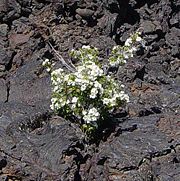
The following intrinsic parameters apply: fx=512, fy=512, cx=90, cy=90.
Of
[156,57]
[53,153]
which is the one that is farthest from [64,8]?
[53,153]

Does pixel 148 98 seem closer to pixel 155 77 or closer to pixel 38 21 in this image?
pixel 155 77

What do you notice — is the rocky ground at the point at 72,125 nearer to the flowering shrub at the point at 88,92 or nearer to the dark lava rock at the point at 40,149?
the dark lava rock at the point at 40,149

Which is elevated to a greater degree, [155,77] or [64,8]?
[64,8]

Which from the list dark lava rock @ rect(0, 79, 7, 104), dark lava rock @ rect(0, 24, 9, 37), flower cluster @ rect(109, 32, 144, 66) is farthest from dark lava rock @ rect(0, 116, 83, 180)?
dark lava rock @ rect(0, 24, 9, 37)

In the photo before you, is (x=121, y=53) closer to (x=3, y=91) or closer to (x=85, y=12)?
(x=3, y=91)

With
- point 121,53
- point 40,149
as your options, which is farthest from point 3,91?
point 121,53

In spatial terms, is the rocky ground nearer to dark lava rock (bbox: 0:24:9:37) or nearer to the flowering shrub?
dark lava rock (bbox: 0:24:9:37)

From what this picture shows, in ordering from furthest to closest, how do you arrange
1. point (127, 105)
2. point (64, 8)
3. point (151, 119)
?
point (64, 8) < point (127, 105) < point (151, 119)
